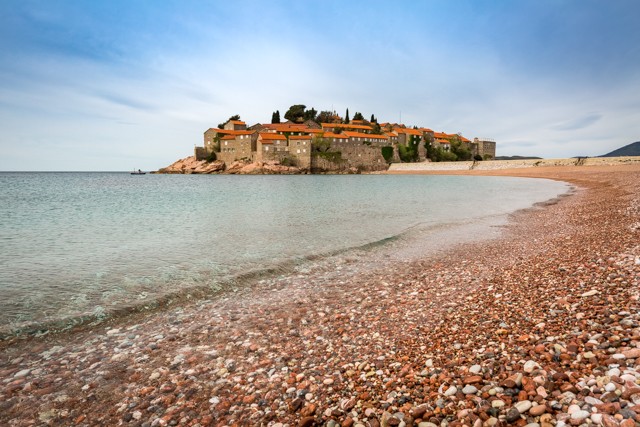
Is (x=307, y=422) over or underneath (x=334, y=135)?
underneath

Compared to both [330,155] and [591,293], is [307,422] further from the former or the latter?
[330,155]

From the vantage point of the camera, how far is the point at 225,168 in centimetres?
13650

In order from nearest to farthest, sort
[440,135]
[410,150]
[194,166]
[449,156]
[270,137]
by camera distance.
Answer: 1. [270,137]
2. [194,166]
3. [410,150]
4. [449,156]
5. [440,135]

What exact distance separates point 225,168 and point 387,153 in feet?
222

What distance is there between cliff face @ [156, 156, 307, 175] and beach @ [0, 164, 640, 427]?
11855 cm

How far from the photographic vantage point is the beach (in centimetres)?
374

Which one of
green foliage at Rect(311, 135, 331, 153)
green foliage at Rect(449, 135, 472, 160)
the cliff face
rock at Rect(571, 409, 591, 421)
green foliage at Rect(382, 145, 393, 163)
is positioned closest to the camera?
rock at Rect(571, 409, 591, 421)

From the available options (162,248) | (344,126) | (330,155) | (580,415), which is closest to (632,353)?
(580,415)

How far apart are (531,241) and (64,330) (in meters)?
15.6

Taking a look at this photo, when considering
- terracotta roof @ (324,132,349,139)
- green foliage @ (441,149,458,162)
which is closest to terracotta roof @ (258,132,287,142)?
terracotta roof @ (324,132,349,139)

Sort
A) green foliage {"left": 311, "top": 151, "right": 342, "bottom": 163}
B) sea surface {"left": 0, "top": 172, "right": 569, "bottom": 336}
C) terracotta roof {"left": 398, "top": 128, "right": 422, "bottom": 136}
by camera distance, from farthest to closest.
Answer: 1. terracotta roof {"left": 398, "top": 128, "right": 422, "bottom": 136}
2. green foliage {"left": 311, "top": 151, "right": 342, "bottom": 163}
3. sea surface {"left": 0, "top": 172, "right": 569, "bottom": 336}

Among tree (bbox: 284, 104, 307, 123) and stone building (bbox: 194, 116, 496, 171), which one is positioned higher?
tree (bbox: 284, 104, 307, 123)

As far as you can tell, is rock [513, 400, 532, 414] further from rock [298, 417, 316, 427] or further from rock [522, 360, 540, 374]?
rock [298, 417, 316, 427]

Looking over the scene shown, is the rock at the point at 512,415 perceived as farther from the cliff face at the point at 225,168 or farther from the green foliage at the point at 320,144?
the green foliage at the point at 320,144
